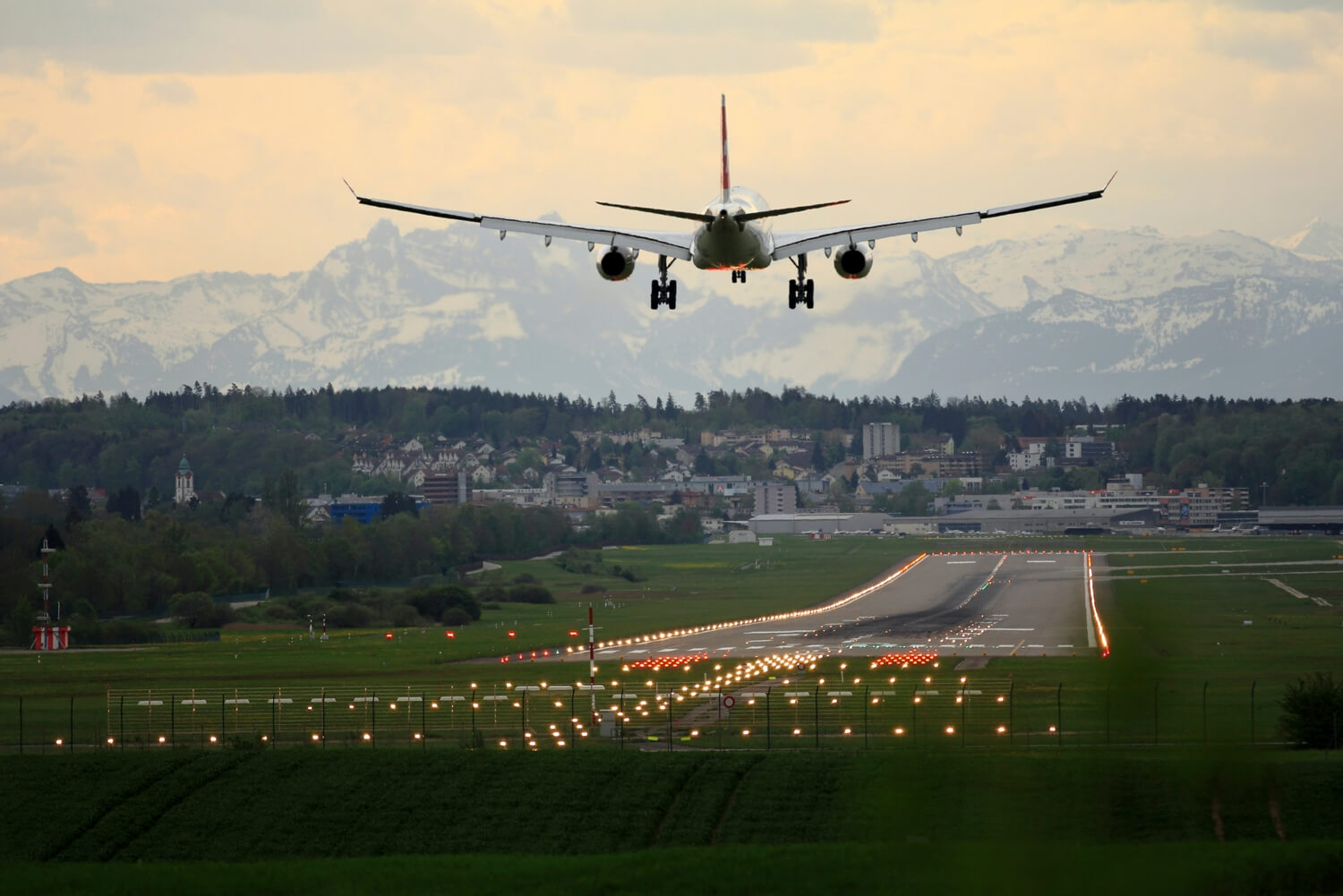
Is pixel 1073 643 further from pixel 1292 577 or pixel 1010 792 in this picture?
pixel 1010 792

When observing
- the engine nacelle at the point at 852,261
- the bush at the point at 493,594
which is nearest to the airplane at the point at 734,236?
the engine nacelle at the point at 852,261

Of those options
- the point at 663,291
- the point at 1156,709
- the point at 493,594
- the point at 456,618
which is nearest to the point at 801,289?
the point at 663,291

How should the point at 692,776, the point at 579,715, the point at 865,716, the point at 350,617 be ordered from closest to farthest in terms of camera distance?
the point at 692,776 → the point at 865,716 → the point at 579,715 → the point at 350,617

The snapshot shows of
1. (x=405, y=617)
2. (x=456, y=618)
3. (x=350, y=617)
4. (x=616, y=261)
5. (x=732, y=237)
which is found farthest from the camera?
(x=405, y=617)

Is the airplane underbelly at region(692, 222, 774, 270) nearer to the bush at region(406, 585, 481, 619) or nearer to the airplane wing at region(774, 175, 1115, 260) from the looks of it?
the airplane wing at region(774, 175, 1115, 260)

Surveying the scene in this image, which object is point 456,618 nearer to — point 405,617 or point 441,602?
point 441,602

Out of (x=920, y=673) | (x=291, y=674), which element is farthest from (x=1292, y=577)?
(x=291, y=674)

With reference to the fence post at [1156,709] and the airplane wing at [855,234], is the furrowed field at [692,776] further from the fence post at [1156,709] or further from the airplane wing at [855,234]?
the airplane wing at [855,234]
